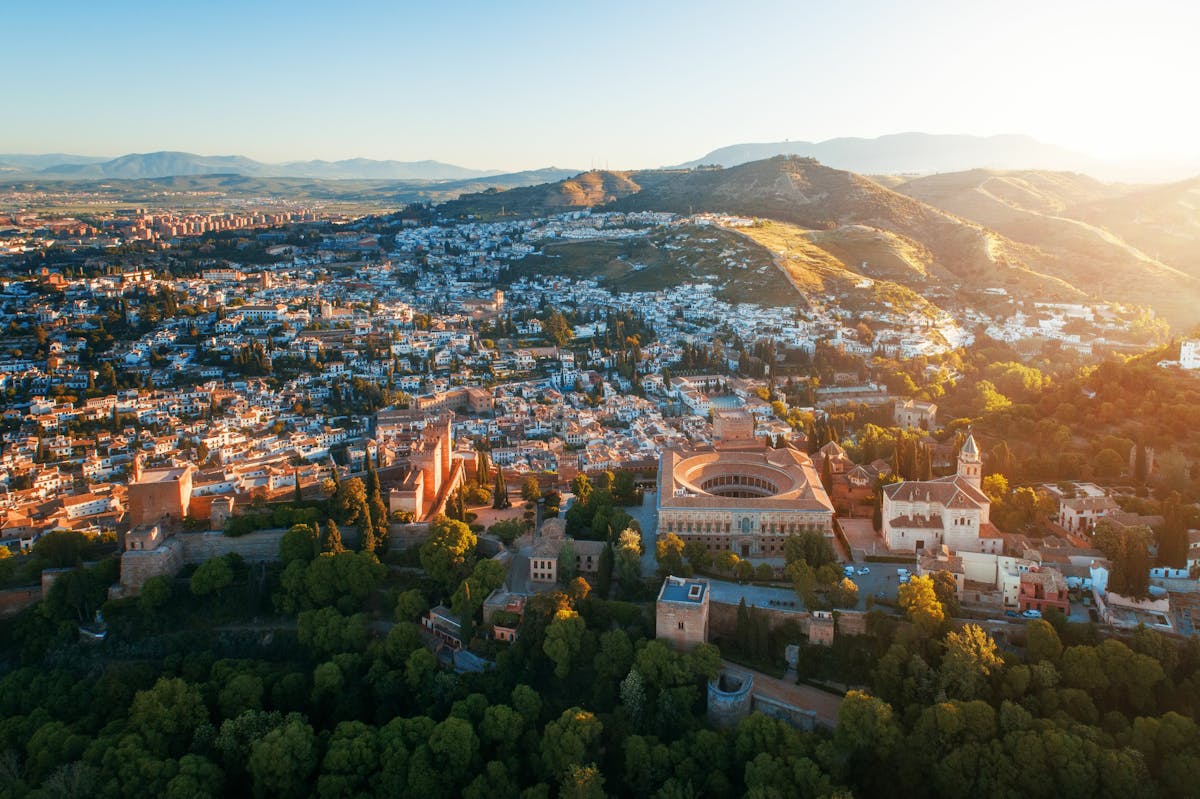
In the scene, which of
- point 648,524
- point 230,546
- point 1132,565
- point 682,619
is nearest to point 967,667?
point 1132,565

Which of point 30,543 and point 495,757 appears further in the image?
point 30,543

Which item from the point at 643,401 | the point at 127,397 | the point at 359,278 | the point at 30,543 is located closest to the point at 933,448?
the point at 643,401

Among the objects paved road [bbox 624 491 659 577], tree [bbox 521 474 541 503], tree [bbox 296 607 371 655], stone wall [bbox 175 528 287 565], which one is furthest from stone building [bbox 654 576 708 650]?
stone wall [bbox 175 528 287 565]

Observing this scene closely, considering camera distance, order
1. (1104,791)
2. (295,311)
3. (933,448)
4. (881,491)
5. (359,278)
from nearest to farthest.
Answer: (1104,791) → (881,491) → (933,448) → (295,311) → (359,278)

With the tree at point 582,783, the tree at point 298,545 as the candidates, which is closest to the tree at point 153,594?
the tree at point 298,545

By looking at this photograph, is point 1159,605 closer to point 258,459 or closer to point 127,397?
point 258,459

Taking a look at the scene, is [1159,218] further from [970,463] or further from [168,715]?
[168,715]

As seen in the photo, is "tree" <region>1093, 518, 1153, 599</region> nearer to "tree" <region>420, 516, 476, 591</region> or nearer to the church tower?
the church tower
